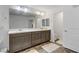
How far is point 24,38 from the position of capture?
7.13 ft

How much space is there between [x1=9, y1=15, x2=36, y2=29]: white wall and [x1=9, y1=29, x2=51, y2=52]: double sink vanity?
5.8 inches

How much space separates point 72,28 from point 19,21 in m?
1.61

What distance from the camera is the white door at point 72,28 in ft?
6.54

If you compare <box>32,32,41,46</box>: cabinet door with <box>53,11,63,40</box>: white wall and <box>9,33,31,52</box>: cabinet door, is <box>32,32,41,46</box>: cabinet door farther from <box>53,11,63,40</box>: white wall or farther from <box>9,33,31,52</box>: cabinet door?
<box>53,11,63,40</box>: white wall

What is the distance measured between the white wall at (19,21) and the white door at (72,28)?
124 centimetres

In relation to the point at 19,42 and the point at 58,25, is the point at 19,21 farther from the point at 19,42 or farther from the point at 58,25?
the point at 58,25

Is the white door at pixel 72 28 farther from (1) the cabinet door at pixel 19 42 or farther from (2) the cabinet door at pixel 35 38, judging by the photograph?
(1) the cabinet door at pixel 19 42

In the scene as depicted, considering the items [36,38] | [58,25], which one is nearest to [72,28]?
[36,38]

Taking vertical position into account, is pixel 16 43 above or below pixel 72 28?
below

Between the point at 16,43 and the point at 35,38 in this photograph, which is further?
the point at 35,38

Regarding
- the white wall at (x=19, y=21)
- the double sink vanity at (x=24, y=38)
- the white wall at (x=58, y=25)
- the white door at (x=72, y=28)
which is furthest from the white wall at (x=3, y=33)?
the white wall at (x=58, y=25)

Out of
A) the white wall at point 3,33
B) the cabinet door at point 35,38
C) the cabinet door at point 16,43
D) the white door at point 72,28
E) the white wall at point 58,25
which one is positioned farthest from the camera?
the white wall at point 58,25
